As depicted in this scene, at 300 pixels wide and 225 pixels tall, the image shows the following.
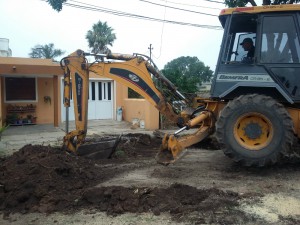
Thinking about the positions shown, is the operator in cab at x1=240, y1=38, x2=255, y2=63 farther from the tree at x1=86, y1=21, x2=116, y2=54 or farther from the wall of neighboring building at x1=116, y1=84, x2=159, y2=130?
the tree at x1=86, y1=21, x2=116, y2=54

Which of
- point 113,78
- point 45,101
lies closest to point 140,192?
point 113,78

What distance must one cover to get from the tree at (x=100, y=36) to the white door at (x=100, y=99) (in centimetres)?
1460

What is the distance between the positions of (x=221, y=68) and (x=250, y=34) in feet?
2.81

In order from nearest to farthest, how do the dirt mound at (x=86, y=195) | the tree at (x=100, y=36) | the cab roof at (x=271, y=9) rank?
1. the dirt mound at (x=86, y=195)
2. the cab roof at (x=271, y=9)
3. the tree at (x=100, y=36)

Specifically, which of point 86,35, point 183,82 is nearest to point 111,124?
point 183,82

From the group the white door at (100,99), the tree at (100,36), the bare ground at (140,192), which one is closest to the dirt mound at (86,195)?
the bare ground at (140,192)

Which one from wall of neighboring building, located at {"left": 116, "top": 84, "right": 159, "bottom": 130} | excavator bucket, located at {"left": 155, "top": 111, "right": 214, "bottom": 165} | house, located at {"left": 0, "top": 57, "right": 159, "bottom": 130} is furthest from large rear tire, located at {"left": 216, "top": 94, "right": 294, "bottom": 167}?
house, located at {"left": 0, "top": 57, "right": 159, "bottom": 130}

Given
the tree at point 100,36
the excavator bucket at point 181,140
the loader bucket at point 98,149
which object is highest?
the tree at point 100,36

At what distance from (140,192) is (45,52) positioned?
4452 cm

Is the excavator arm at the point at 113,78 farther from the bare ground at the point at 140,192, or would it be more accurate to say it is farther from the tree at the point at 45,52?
the tree at the point at 45,52

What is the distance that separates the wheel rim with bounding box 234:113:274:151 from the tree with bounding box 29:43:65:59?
4275 cm

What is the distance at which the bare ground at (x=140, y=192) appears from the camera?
5.07 meters

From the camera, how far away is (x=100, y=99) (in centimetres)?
2003

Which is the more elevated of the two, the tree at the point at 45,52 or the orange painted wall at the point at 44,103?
the tree at the point at 45,52
